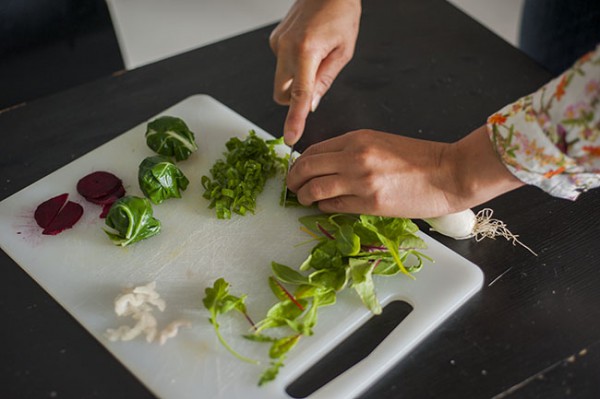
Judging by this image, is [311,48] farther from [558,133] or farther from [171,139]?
[558,133]

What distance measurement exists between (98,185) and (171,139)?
19 centimetres

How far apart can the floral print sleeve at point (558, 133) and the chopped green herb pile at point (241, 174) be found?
526mm

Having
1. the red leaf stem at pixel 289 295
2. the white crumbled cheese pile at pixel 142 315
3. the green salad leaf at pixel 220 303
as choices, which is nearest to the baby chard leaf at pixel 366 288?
the red leaf stem at pixel 289 295

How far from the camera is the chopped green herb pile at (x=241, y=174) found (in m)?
1.47

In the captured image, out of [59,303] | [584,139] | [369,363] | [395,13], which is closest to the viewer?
[584,139]

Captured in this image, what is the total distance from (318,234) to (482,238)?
0.34 m

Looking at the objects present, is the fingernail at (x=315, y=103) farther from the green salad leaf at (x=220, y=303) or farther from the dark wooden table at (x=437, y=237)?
the green salad leaf at (x=220, y=303)

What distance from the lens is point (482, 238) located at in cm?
142

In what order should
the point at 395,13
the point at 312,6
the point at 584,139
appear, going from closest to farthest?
the point at 584,139 < the point at 312,6 < the point at 395,13

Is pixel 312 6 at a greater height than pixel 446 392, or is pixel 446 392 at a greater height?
pixel 312 6

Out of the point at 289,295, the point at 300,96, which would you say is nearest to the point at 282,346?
the point at 289,295

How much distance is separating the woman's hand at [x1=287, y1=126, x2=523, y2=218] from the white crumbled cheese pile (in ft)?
1.19

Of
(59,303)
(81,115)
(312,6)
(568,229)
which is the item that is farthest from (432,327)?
(81,115)

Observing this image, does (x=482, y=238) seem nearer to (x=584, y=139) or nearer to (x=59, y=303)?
(x=584, y=139)
